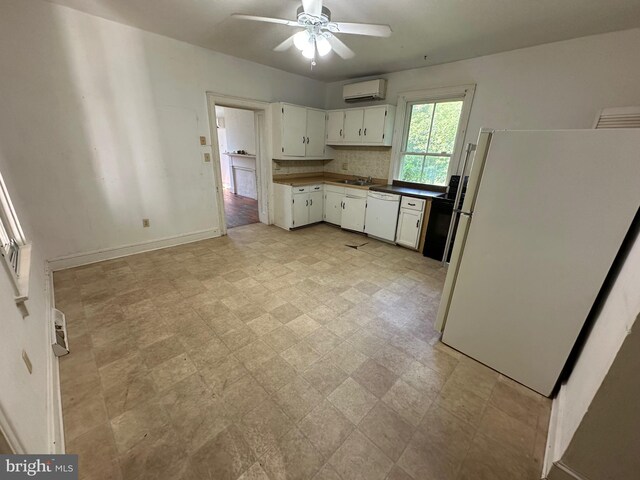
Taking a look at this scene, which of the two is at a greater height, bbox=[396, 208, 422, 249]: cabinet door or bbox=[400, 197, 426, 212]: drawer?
bbox=[400, 197, 426, 212]: drawer

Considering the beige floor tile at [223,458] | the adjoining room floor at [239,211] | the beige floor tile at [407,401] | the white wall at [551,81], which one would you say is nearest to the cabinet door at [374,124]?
the white wall at [551,81]

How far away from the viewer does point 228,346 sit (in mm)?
1943

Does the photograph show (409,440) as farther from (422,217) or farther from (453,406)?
(422,217)

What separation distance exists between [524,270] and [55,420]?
2.79 metres

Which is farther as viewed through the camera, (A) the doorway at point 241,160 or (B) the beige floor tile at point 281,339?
(A) the doorway at point 241,160

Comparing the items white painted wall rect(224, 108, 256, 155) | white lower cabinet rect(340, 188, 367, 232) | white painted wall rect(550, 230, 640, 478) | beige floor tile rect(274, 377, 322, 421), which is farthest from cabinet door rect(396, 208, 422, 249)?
white painted wall rect(224, 108, 256, 155)

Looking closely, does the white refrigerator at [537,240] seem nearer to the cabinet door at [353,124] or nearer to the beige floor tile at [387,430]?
the beige floor tile at [387,430]

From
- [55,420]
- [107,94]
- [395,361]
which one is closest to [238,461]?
[55,420]

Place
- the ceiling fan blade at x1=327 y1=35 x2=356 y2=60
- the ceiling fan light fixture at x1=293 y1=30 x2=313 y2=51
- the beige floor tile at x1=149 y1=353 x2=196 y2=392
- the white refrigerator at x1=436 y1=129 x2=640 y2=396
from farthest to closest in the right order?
the ceiling fan blade at x1=327 y1=35 x2=356 y2=60, the ceiling fan light fixture at x1=293 y1=30 x2=313 y2=51, the beige floor tile at x1=149 y1=353 x2=196 y2=392, the white refrigerator at x1=436 y1=129 x2=640 y2=396

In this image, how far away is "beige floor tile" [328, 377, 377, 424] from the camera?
58.5 inches

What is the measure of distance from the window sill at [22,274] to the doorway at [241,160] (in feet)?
7.88

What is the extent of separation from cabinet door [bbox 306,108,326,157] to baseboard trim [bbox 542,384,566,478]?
455 centimetres

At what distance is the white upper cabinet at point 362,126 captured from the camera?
13.6 feet

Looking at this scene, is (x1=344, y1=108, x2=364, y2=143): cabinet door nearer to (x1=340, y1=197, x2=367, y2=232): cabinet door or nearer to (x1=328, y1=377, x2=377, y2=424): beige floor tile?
(x1=340, y1=197, x2=367, y2=232): cabinet door
